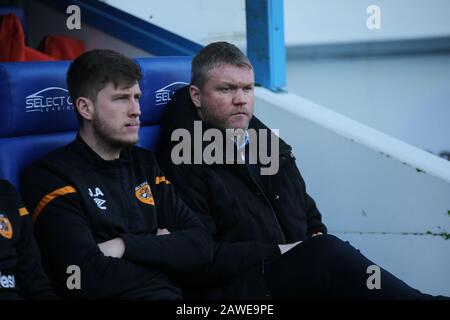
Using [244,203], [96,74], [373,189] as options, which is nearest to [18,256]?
[96,74]

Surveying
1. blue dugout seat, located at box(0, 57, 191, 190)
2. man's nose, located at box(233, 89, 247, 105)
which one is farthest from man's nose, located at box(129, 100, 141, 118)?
man's nose, located at box(233, 89, 247, 105)

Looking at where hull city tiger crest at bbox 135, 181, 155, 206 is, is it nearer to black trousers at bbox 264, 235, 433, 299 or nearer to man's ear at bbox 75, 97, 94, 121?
man's ear at bbox 75, 97, 94, 121

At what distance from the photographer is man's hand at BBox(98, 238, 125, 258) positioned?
2.17 meters

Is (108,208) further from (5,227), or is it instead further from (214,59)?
(214,59)

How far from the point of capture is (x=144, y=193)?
2389 mm

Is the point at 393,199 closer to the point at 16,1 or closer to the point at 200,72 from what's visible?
the point at 200,72

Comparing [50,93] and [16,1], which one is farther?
[16,1]

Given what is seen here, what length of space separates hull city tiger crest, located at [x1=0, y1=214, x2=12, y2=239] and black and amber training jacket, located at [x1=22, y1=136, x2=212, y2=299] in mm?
134

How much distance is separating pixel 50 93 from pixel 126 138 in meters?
0.31

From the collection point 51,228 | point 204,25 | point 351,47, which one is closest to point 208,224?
point 51,228

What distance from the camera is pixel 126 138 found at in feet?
7.62

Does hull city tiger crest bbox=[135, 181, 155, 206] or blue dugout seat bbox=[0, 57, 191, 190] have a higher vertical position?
blue dugout seat bbox=[0, 57, 191, 190]

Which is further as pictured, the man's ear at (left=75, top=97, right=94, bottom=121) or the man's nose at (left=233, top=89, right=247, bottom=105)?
the man's nose at (left=233, top=89, right=247, bottom=105)

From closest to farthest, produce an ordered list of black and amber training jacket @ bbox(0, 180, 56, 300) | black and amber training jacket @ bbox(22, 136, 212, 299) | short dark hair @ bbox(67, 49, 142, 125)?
black and amber training jacket @ bbox(0, 180, 56, 300)
black and amber training jacket @ bbox(22, 136, 212, 299)
short dark hair @ bbox(67, 49, 142, 125)
